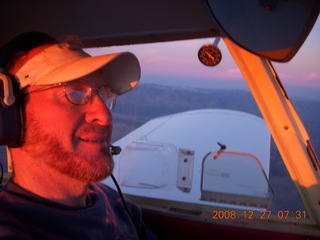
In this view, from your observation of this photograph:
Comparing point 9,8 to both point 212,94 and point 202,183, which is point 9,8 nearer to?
point 212,94

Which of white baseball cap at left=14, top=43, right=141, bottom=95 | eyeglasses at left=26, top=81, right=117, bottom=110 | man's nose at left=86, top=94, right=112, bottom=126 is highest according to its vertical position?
white baseball cap at left=14, top=43, right=141, bottom=95

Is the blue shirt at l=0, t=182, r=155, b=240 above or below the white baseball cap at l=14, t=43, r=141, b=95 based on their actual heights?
below

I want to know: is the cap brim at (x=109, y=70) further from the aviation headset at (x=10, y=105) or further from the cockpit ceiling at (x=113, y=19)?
Result: the cockpit ceiling at (x=113, y=19)

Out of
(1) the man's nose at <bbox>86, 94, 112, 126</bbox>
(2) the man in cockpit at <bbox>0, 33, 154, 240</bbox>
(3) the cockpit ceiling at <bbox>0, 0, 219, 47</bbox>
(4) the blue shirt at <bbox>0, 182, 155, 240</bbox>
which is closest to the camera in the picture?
(4) the blue shirt at <bbox>0, 182, 155, 240</bbox>

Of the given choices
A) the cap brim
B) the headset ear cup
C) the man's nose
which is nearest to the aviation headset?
the headset ear cup

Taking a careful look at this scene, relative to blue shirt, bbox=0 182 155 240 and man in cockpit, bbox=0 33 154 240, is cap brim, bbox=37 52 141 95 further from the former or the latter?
blue shirt, bbox=0 182 155 240

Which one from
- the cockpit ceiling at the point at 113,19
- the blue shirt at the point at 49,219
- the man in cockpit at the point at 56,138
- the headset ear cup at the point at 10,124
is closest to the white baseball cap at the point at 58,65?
the man in cockpit at the point at 56,138

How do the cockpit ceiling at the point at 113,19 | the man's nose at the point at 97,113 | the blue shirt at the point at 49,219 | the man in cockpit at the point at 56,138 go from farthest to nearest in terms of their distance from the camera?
the cockpit ceiling at the point at 113,19 → the man's nose at the point at 97,113 → the man in cockpit at the point at 56,138 → the blue shirt at the point at 49,219
